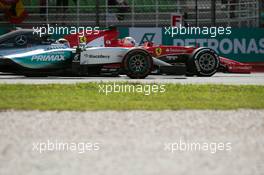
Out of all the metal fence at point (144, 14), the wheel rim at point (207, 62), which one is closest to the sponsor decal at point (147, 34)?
the metal fence at point (144, 14)

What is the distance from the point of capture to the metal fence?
858 inches

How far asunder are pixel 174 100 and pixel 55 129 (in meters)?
3.38

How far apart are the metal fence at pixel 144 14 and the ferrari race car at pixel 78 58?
19.5ft

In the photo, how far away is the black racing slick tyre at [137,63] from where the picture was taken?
15.0 metres

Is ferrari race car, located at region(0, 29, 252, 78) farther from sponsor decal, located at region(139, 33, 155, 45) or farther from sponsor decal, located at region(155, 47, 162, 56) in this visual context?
sponsor decal, located at region(139, 33, 155, 45)

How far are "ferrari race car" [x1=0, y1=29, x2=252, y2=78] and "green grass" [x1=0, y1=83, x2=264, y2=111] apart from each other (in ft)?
8.19

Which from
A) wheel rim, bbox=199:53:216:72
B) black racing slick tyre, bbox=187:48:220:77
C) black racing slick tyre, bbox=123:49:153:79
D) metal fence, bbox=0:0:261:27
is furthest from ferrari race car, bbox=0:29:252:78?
metal fence, bbox=0:0:261:27

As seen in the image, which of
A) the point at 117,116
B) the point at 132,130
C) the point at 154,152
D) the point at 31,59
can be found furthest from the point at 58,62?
the point at 154,152

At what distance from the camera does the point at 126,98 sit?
10.5 meters

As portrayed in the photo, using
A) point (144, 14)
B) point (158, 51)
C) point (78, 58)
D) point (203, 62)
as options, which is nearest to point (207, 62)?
point (203, 62)

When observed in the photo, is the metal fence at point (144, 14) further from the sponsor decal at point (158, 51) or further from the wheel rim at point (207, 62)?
the sponsor decal at point (158, 51)

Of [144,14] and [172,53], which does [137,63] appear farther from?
[144,14]

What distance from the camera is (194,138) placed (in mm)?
6668

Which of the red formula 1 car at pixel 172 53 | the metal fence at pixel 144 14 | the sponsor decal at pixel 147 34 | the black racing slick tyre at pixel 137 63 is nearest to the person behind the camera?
the black racing slick tyre at pixel 137 63
